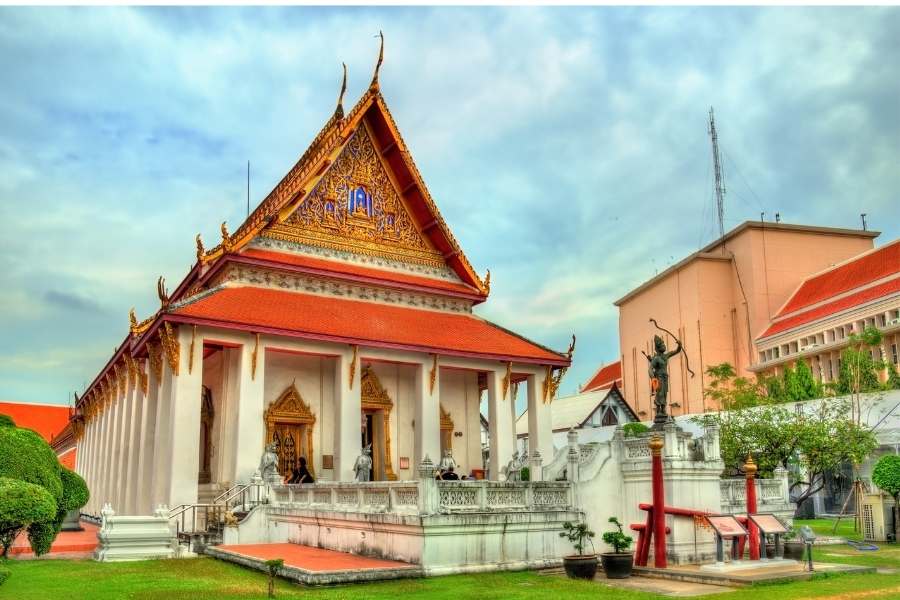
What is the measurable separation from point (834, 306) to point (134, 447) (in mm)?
39483

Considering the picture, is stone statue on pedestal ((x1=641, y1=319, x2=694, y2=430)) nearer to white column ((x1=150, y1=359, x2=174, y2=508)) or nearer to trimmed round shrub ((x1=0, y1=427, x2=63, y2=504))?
trimmed round shrub ((x1=0, y1=427, x2=63, y2=504))

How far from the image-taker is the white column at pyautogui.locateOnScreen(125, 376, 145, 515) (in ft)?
72.0

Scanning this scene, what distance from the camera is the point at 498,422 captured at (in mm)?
22484

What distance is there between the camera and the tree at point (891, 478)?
18266 mm

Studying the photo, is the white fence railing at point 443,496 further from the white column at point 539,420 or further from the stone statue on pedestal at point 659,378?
the white column at point 539,420

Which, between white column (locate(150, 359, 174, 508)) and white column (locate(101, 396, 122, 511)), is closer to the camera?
white column (locate(150, 359, 174, 508))

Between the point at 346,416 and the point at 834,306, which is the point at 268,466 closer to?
the point at 346,416

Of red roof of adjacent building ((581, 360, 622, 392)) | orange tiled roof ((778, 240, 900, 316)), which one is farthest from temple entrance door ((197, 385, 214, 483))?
red roof of adjacent building ((581, 360, 622, 392))

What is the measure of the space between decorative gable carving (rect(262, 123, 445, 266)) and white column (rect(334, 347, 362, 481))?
4.02 m

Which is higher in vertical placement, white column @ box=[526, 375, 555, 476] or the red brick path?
white column @ box=[526, 375, 555, 476]

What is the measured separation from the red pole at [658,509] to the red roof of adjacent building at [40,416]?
55089 mm

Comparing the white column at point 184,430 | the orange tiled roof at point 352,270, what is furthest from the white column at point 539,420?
the white column at point 184,430

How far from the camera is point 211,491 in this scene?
19062mm

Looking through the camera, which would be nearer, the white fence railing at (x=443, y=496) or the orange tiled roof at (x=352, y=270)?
the white fence railing at (x=443, y=496)
